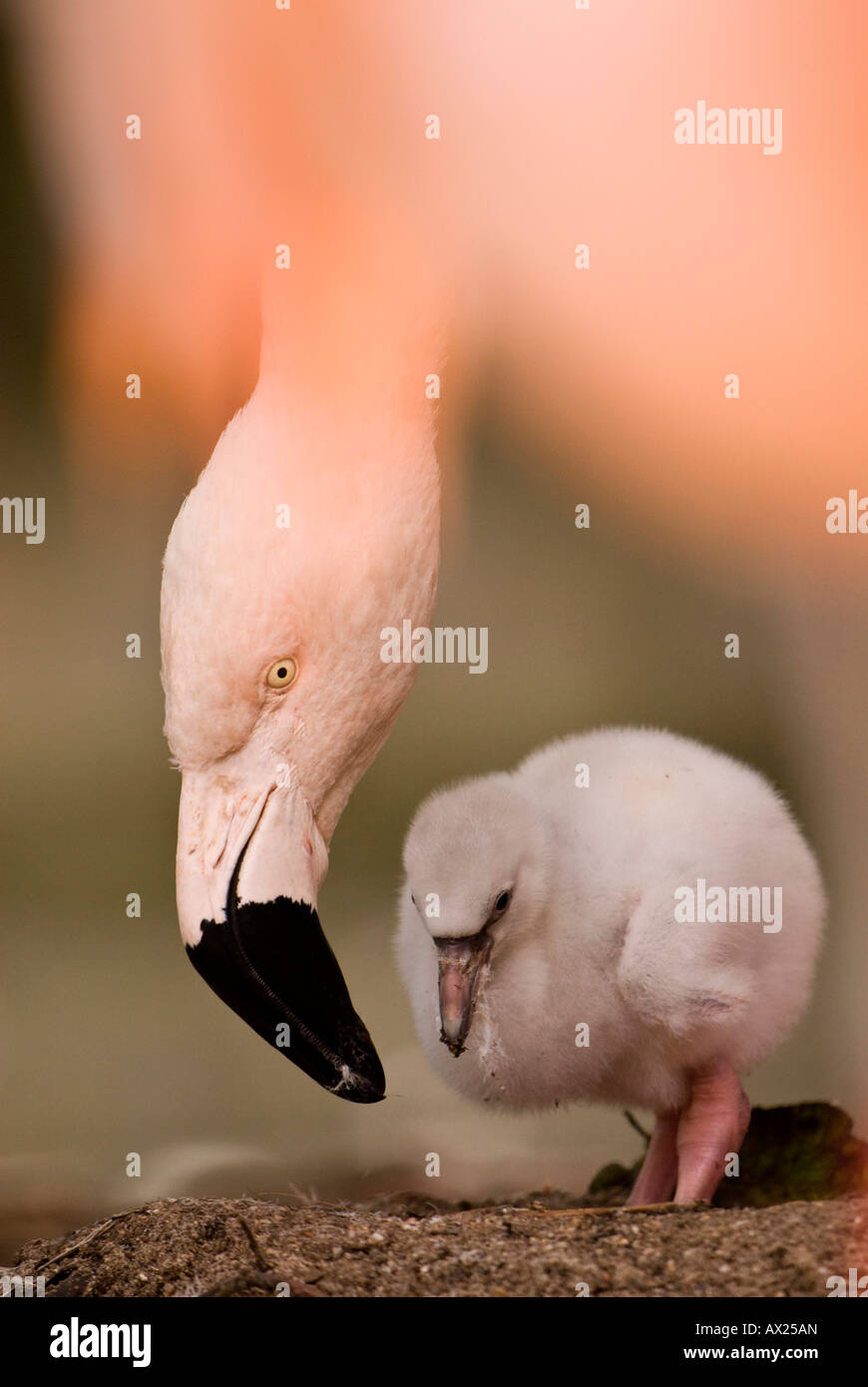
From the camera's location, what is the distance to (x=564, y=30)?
162 cm

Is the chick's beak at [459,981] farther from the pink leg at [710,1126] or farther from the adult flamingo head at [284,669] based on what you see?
the pink leg at [710,1126]

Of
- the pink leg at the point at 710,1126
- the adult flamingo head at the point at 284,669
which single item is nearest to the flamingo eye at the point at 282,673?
→ the adult flamingo head at the point at 284,669

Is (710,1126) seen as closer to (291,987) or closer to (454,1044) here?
(454,1044)

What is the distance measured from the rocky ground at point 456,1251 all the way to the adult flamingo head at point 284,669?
0.20 m

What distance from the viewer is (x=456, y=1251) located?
1331 millimetres

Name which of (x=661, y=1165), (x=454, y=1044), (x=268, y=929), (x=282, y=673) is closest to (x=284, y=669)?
(x=282, y=673)

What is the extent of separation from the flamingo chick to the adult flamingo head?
0.40 feet

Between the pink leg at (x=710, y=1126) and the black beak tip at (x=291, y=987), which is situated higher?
the black beak tip at (x=291, y=987)

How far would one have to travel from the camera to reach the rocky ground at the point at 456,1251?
4.18 feet

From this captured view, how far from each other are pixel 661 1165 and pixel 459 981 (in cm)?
49
